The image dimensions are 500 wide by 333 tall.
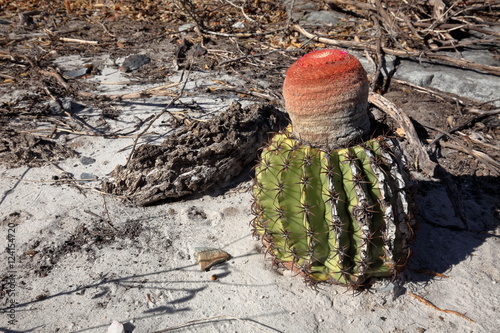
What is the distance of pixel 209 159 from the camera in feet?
11.3

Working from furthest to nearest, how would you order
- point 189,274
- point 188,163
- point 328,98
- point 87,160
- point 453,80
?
1. point 453,80
2. point 87,160
3. point 188,163
4. point 189,274
5. point 328,98

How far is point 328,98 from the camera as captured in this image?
2287 millimetres

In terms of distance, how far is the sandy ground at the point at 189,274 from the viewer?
255 cm

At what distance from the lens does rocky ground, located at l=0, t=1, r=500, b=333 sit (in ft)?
8.57

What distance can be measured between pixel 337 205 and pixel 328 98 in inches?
21.7

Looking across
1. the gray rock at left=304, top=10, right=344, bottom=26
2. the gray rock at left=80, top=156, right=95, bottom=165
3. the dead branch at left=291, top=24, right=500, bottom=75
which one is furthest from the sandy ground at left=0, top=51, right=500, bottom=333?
the gray rock at left=304, top=10, right=344, bottom=26

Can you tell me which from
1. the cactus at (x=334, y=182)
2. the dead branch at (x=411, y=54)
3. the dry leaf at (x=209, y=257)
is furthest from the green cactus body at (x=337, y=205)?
the dead branch at (x=411, y=54)

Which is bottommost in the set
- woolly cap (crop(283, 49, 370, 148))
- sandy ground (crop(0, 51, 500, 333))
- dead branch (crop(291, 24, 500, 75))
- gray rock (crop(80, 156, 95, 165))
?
sandy ground (crop(0, 51, 500, 333))

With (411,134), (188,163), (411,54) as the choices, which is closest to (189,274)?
(188,163)

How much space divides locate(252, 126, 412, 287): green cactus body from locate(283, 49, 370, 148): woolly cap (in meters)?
0.09

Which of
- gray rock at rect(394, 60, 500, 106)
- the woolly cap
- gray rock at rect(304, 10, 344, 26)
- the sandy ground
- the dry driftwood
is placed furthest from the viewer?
gray rock at rect(304, 10, 344, 26)

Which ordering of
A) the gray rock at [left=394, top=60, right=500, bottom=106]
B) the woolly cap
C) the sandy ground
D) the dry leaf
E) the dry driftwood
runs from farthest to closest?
1. the gray rock at [left=394, top=60, right=500, bottom=106]
2. the dry driftwood
3. the dry leaf
4. the sandy ground
5. the woolly cap

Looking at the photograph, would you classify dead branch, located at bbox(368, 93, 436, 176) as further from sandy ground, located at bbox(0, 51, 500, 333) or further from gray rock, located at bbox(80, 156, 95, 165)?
gray rock, located at bbox(80, 156, 95, 165)

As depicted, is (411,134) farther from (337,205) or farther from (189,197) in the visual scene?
(189,197)
